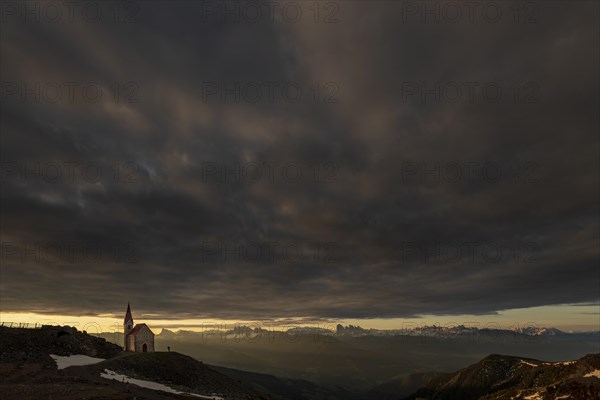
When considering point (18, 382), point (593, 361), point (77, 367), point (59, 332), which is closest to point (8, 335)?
point (59, 332)

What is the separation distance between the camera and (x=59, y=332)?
8644cm

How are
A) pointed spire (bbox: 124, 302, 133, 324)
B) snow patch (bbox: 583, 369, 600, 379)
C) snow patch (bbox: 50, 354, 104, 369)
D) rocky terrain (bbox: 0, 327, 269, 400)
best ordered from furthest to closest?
pointed spire (bbox: 124, 302, 133, 324)
snow patch (bbox: 583, 369, 600, 379)
snow patch (bbox: 50, 354, 104, 369)
rocky terrain (bbox: 0, 327, 269, 400)

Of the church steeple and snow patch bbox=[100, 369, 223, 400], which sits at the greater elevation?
the church steeple

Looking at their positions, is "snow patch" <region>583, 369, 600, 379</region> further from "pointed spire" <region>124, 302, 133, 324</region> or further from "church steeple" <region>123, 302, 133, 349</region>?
"pointed spire" <region>124, 302, 133, 324</region>

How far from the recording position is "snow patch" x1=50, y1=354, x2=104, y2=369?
2608 inches

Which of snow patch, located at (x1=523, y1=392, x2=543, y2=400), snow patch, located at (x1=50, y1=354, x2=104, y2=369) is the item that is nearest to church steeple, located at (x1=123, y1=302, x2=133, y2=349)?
snow patch, located at (x1=50, y1=354, x2=104, y2=369)

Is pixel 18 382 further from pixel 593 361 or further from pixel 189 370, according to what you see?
pixel 593 361

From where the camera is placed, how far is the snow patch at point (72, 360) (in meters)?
66.2

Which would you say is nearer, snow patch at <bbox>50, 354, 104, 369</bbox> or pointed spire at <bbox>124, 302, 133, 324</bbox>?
snow patch at <bbox>50, 354, 104, 369</bbox>

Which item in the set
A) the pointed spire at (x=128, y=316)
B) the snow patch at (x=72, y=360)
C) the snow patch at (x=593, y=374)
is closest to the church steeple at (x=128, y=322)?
the pointed spire at (x=128, y=316)

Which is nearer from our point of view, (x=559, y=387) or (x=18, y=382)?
(x=18, y=382)

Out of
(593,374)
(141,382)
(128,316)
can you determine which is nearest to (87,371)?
(141,382)

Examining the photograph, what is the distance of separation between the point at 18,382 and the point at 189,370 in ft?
149

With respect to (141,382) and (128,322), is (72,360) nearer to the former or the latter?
(141,382)
